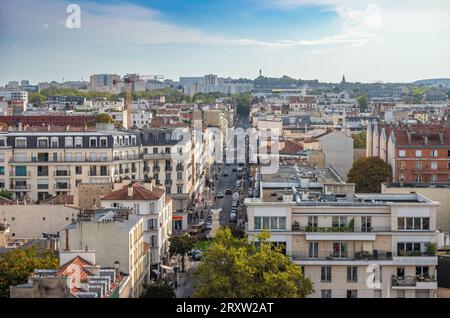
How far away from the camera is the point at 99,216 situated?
11625mm

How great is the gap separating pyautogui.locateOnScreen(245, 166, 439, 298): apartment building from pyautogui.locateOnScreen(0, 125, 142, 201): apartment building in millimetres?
11069

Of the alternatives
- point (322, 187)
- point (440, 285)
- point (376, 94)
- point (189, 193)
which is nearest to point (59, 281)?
point (440, 285)

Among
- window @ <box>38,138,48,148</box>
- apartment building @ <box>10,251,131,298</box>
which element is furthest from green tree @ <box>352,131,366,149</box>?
apartment building @ <box>10,251,131,298</box>

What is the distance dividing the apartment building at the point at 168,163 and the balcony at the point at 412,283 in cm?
1252

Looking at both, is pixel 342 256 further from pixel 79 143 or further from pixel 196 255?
pixel 79 143

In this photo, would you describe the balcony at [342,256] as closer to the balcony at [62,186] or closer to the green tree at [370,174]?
the green tree at [370,174]

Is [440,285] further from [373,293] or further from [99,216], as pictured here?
[99,216]

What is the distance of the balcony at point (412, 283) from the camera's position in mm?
9766

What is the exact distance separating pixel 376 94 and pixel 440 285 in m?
74.3

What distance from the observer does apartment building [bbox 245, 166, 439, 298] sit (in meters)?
9.82

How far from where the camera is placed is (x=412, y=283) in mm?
9789

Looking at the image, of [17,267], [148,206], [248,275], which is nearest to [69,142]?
[148,206]

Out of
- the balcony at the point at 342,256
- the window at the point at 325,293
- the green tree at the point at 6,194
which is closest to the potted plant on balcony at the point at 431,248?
the balcony at the point at 342,256

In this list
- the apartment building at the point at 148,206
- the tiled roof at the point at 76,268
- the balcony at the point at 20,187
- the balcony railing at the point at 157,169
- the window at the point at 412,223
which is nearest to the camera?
the tiled roof at the point at 76,268
